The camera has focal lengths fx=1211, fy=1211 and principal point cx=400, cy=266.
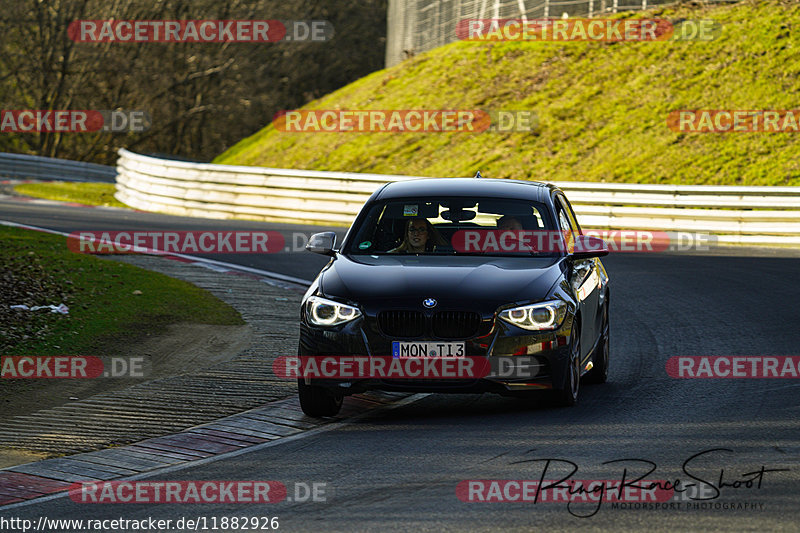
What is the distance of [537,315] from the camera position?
8320 millimetres

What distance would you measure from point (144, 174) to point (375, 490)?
2755cm

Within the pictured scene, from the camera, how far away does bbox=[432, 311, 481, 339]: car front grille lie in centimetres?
815

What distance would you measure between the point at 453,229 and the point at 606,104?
24.7 m

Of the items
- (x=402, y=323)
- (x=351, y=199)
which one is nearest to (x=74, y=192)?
(x=351, y=199)

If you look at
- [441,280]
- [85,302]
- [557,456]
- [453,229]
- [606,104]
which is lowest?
[557,456]

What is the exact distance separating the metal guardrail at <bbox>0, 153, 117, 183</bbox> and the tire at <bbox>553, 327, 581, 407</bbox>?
35.6 meters

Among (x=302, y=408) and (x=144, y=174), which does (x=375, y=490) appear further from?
(x=144, y=174)

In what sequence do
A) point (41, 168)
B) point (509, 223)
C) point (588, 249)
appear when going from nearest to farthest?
point (588, 249) < point (509, 223) < point (41, 168)

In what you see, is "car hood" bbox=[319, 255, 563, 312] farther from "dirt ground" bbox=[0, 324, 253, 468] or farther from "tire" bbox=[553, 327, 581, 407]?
"dirt ground" bbox=[0, 324, 253, 468]

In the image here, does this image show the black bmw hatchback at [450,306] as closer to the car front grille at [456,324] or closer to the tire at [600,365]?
the car front grille at [456,324]

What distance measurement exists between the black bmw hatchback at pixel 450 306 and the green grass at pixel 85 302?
3.17m

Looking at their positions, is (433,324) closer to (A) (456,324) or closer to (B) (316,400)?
(A) (456,324)

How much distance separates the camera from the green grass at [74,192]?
3506cm

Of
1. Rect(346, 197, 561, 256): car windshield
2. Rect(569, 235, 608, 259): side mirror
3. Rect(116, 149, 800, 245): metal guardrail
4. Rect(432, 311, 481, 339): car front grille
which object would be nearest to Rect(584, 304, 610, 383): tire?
Rect(569, 235, 608, 259): side mirror
